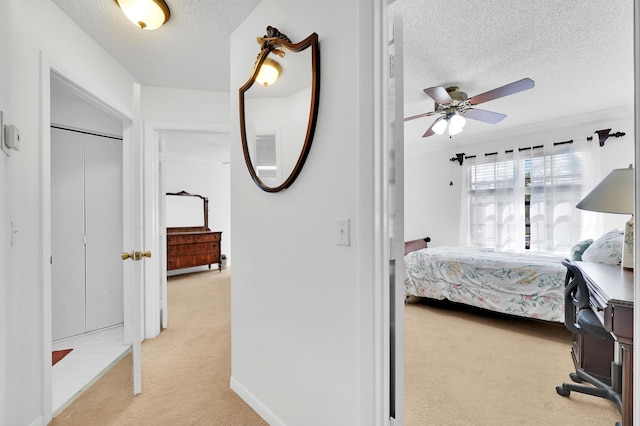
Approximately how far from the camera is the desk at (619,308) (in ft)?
4.04

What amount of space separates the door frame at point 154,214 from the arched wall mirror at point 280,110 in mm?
1369

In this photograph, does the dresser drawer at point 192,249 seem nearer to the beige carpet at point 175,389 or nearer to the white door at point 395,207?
the beige carpet at point 175,389

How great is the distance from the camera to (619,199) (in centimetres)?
175

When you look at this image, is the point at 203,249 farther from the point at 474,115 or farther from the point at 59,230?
the point at 474,115

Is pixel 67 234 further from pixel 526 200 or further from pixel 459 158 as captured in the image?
pixel 526 200

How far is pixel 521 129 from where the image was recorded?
429cm

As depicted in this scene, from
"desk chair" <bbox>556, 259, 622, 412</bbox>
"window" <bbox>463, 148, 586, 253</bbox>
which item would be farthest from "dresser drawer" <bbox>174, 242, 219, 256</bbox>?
"desk chair" <bbox>556, 259, 622, 412</bbox>

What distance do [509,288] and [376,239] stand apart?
2.73 metres

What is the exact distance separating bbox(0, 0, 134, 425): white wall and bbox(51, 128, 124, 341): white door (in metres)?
1.34

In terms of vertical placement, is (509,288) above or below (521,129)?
below

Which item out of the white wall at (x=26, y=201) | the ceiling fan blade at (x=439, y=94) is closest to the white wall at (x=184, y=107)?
the white wall at (x=26, y=201)

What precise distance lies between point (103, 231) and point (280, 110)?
2.59 m

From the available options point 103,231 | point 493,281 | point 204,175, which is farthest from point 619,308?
point 204,175

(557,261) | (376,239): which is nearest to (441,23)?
(376,239)
